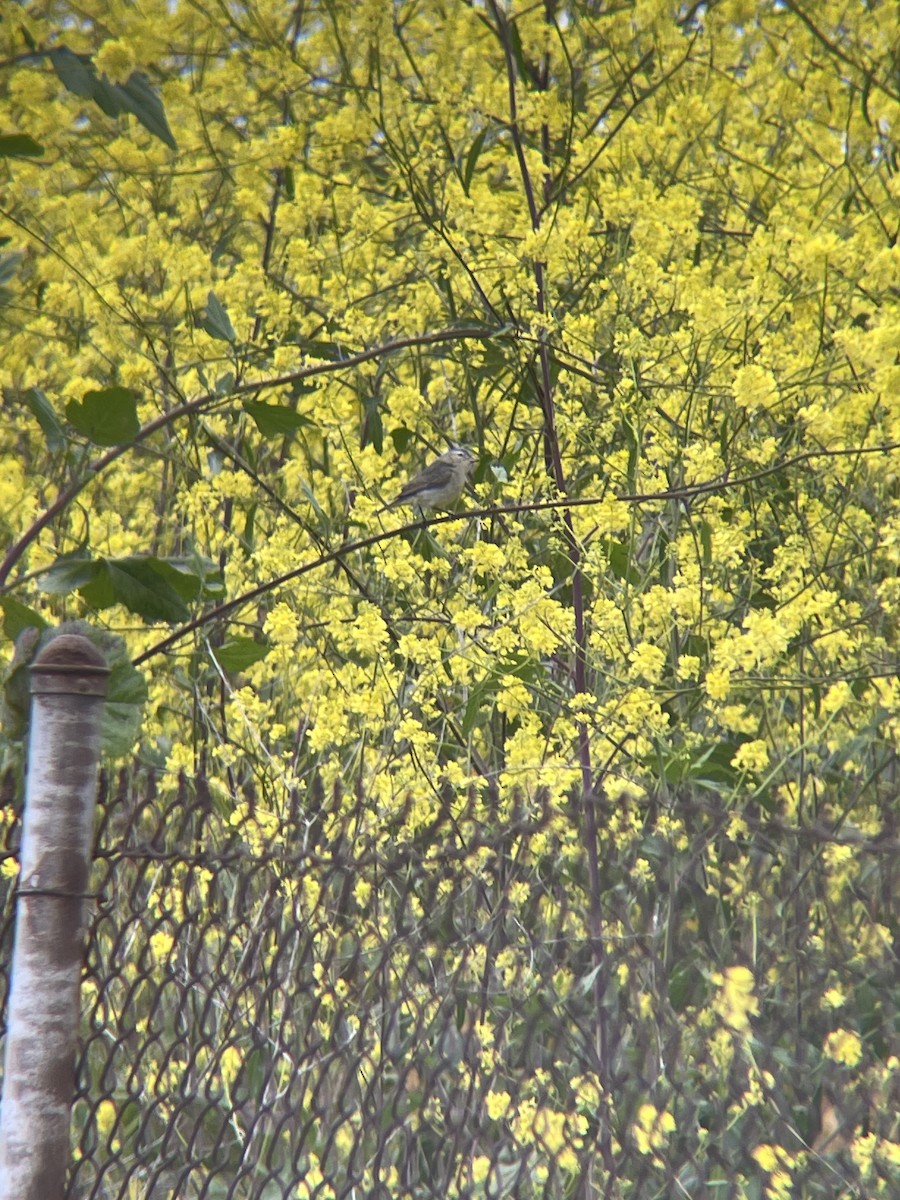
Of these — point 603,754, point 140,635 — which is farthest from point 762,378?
point 140,635

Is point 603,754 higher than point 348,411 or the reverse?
the reverse

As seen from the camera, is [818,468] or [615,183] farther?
[615,183]

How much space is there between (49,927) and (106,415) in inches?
47.2

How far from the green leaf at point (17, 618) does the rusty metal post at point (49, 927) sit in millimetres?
691

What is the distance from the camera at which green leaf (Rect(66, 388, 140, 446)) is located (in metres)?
3.00

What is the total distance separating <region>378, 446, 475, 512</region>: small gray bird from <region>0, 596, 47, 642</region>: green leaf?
1987 millimetres

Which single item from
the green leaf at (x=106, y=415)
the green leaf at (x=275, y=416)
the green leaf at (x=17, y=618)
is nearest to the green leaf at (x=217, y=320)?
the green leaf at (x=275, y=416)

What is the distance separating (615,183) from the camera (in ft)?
16.7

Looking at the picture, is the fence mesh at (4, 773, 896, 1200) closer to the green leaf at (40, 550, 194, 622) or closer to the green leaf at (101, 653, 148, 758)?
the green leaf at (101, 653, 148, 758)

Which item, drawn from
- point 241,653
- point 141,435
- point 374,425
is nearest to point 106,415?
point 141,435

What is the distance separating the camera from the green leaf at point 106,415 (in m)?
3.00

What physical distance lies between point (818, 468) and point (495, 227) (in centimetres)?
130

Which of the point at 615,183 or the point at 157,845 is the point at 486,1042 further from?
the point at 615,183

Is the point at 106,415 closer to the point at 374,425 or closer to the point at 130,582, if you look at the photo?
the point at 130,582
